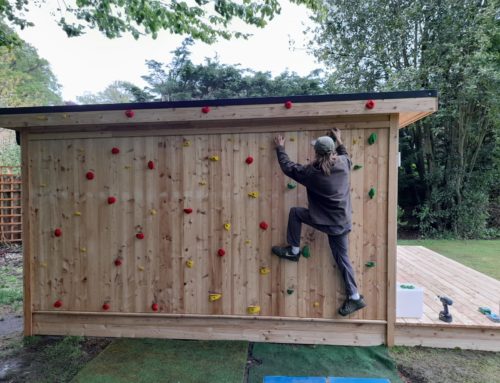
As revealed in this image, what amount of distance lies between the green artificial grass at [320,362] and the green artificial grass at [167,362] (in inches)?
6.3

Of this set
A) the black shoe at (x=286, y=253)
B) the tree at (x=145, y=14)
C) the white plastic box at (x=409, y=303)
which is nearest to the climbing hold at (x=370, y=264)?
the white plastic box at (x=409, y=303)

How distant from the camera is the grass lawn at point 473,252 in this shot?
5.40 meters

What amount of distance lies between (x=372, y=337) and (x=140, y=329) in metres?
2.21

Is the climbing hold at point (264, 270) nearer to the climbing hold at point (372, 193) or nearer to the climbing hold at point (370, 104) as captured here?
the climbing hold at point (372, 193)

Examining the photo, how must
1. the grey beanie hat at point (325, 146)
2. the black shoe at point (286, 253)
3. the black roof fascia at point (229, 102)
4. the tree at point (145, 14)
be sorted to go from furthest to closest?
the tree at point (145, 14) < the black shoe at point (286, 253) < the black roof fascia at point (229, 102) < the grey beanie hat at point (325, 146)

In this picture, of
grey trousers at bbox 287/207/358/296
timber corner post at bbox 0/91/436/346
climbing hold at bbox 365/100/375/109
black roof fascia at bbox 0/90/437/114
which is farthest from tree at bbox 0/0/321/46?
grey trousers at bbox 287/207/358/296

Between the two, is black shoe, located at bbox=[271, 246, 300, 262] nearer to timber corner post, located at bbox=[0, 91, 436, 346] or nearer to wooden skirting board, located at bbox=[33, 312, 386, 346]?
timber corner post, located at bbox=[0, 91, 436, 346]

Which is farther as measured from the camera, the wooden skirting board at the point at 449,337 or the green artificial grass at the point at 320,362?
the wooden skirting board at the point at 449,337

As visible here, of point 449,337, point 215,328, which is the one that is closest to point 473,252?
point 449,337

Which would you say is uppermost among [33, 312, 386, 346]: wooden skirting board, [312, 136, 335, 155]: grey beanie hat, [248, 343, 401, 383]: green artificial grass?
[312, 136, 335, 155]: grey beanie hat

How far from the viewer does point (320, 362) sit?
270 centimetres

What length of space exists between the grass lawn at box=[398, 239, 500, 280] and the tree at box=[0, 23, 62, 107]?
37.0 ft

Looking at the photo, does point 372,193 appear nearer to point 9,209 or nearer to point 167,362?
point 167,362

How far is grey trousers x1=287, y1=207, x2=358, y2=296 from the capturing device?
9.35ft
